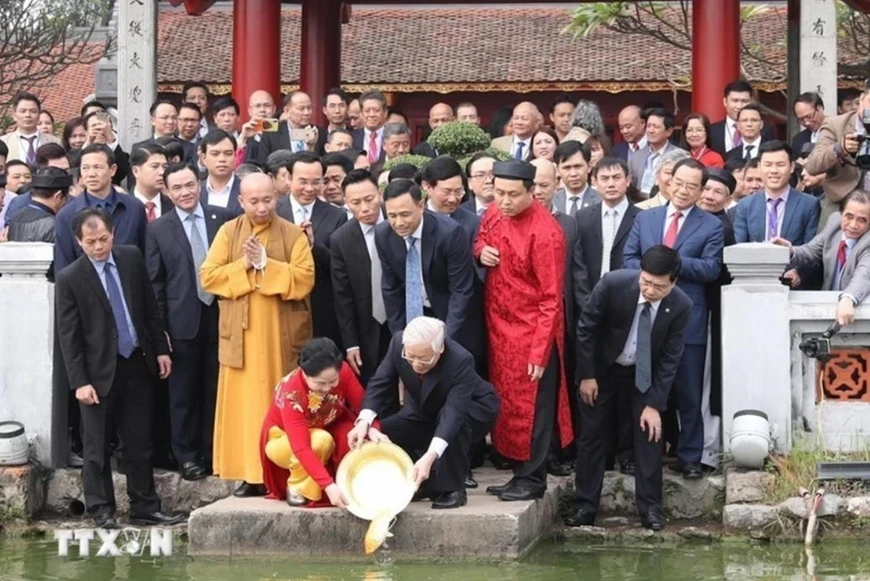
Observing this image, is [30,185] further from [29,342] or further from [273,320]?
[273,320]

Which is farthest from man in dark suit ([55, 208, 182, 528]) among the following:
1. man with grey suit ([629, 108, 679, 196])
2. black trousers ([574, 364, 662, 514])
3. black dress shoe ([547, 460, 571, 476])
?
man with grey suit ([629, 108, 679, 196])

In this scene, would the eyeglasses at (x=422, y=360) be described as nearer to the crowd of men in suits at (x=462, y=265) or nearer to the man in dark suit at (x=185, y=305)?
the crowd of men in suits at (x=462, y=265)

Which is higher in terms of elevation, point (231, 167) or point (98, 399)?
point (231, 167)

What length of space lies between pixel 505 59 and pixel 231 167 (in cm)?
1629

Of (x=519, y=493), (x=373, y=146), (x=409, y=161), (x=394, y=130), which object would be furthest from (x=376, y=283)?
(x=373, y=146)

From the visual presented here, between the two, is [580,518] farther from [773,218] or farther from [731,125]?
[731,125]

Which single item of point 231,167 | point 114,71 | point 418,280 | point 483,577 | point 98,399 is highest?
point 114,71

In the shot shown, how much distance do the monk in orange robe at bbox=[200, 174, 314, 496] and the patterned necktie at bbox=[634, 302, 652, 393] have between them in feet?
6.07

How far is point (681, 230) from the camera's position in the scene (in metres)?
9.05

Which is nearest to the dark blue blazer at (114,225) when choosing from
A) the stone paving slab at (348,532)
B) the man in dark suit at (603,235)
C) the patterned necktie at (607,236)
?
the stone paving slab at (348,532)

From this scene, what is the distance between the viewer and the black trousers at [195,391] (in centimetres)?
925

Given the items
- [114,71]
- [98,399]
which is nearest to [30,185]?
[98,399]

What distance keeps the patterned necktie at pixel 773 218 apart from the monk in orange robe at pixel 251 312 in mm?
2702

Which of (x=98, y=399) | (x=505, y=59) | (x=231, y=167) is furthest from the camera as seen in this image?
(x=505, y=59)
